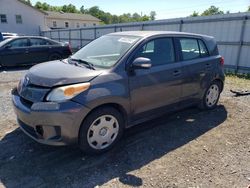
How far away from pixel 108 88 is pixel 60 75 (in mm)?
675

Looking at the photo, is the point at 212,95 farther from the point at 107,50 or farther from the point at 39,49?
the point at 39,49

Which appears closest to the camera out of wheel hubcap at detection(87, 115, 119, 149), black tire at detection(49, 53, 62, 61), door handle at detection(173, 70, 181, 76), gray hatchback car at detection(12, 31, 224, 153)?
gray hatchback car at detection(12, 31, 224, 153)

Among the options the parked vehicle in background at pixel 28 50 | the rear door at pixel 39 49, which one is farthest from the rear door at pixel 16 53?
the rear door at pixel 39 49

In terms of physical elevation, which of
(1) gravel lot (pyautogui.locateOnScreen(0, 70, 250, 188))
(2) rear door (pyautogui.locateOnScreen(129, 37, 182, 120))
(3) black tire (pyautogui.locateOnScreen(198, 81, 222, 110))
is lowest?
(1) gravel lot (pyautogui.locateOnScreen(0, 70, 250, 188))

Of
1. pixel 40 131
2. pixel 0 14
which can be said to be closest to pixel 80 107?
pixel 40 131

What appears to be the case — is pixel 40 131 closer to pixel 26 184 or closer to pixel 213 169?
pixel 26 184

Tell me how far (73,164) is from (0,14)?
3322 centimetres

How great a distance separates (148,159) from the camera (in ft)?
11.1

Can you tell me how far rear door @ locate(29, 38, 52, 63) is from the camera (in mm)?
10992

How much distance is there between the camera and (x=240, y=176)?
3078mm

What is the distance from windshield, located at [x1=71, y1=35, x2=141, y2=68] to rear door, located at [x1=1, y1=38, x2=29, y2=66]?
7441 mm

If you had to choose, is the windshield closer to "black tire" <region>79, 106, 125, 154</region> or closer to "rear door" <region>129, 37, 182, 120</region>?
"rear door" <region>129, 37, 182, 120</region>

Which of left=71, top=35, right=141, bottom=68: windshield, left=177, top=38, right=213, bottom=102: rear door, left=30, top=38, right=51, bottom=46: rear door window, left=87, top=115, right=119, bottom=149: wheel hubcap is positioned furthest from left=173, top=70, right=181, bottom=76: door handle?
left=30, top=38, right=51, bottom=46: rear door window

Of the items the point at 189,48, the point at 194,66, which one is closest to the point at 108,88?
the point at 194,66
